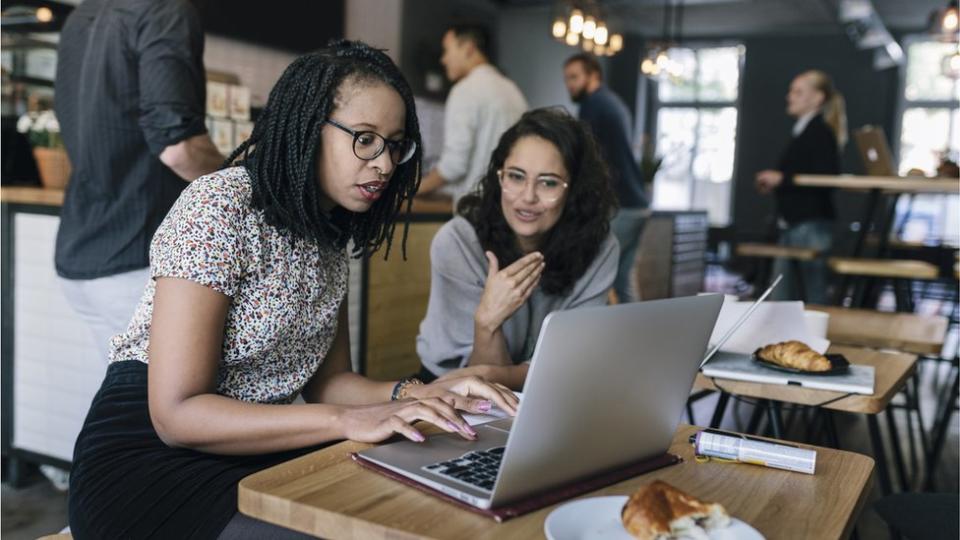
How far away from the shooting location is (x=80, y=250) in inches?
91.5

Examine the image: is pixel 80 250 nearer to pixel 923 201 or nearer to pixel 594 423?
pixel 594 423

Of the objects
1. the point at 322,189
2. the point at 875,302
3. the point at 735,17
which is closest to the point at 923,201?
the point at 735,17

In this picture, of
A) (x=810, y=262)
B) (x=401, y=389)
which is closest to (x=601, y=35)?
(x=810, y=262)

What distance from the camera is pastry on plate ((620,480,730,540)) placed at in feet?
2.73

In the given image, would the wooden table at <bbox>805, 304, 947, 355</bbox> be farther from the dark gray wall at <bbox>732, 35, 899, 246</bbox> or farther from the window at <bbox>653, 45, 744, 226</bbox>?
the window at <bbox>653, 45, 744, 226</bbox>

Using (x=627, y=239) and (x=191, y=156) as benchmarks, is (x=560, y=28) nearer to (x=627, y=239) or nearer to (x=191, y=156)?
(x=627, y=239)

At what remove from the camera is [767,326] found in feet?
6.48

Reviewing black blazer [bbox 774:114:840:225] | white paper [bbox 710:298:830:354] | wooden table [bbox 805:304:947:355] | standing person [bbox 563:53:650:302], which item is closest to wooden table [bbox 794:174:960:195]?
black blazer [bbox 774:114:840:225]

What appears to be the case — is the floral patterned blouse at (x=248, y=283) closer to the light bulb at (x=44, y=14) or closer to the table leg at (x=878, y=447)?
the table leg at (x=878, y=447)

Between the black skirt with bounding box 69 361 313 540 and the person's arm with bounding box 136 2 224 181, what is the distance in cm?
94

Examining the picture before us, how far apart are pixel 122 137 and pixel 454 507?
1.72m

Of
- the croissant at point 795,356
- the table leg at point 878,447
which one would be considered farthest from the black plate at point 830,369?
the table leg at point 878,447

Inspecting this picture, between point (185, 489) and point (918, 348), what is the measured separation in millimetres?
2060

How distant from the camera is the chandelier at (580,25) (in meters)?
6.16
